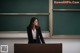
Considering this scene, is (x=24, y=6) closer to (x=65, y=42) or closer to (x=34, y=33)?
(x=34, y=33)

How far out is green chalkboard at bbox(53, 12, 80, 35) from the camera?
4.16 m

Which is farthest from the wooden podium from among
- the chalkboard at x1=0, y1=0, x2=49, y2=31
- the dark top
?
the chalkboard at x1=0, y1=0, x2=49, y2=31

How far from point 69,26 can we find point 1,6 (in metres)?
1.76

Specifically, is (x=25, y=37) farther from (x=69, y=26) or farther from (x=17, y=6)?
(x=69, y=26)

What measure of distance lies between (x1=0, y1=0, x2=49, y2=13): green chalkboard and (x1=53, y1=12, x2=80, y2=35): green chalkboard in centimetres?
35

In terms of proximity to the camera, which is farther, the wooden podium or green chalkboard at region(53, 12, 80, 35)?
green chalkboard at region(53, 12, 80, 35)

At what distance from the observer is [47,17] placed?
4.14 m

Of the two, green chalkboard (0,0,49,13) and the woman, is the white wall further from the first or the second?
the woman

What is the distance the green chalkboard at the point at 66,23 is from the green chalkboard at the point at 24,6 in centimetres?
35

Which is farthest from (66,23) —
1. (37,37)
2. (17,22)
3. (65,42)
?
(17,22)

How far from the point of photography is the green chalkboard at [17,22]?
4.16 metres

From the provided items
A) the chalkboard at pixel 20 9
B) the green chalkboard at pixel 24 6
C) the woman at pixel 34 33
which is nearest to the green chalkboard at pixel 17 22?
the chalkboard at pixel 20 9

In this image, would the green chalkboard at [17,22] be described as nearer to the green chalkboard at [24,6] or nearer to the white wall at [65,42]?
the green chalkboard at [24,6]

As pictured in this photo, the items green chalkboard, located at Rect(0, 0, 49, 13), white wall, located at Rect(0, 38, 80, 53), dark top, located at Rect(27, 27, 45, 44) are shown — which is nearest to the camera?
dark top, located at Rect(27, 27, 45, 44)
